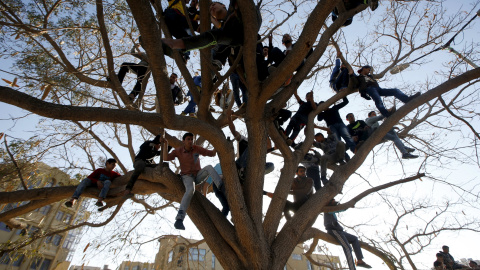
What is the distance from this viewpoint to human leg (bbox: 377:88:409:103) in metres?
5.14

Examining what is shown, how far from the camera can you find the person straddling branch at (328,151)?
16.3ft

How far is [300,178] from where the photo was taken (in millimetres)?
5207

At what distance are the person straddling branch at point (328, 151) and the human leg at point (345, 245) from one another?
37.6 inches

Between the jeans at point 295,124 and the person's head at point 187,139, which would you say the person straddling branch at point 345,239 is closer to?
the jeans at point 295,124

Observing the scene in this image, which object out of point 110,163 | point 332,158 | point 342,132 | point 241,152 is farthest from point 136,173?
point 342,132

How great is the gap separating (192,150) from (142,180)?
37.3 inches

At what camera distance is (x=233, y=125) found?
4.34 m

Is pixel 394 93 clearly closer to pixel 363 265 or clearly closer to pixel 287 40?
pixel 287 40

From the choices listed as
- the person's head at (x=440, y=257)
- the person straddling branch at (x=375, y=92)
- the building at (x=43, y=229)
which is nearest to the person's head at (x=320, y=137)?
the person straddling branch at (x=375, y=92)

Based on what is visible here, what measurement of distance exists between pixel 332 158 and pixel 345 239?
4.98 feet

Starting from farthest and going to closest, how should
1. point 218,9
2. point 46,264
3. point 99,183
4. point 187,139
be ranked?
point 46,264 < point 187,139 < point 99,183 < point 218,9

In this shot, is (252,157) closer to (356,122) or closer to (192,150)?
(192,150)

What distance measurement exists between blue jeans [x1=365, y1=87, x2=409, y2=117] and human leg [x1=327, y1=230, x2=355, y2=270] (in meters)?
2.39

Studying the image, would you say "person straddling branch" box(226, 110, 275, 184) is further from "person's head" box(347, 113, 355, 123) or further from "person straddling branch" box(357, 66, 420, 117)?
"person's head" box(347, 113, 355, 123)
